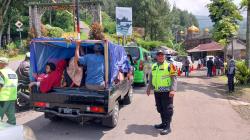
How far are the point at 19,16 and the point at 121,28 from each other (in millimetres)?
24967

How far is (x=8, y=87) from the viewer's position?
787 cm

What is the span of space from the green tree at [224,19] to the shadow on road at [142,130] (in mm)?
19979

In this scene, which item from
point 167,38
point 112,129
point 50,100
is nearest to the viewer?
point 50,100

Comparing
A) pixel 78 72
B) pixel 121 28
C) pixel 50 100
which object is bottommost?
pixel 50 100

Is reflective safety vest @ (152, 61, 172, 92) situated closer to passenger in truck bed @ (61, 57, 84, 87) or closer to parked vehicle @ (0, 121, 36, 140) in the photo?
passenger in truck bed @ (61, 57, 84, 87)

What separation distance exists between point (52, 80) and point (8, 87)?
129 centimetres

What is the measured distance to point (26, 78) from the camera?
37.2 ft

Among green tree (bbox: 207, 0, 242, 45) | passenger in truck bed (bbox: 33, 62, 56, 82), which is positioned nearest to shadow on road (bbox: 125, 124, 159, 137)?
passenger in truck bed (bbox: 33, 62, 56, 82)

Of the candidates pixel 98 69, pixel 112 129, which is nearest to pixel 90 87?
pixel 98 69

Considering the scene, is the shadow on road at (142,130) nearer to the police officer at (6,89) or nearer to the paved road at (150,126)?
the paved road at (150,126)

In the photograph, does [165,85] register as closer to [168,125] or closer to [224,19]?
[168,125]

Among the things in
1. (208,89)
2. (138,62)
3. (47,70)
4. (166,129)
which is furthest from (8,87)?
(208,89)

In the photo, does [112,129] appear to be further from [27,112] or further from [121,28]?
[121,28]

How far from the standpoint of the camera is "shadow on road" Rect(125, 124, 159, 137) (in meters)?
8.84
